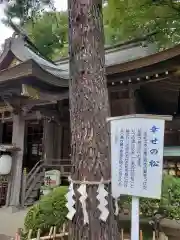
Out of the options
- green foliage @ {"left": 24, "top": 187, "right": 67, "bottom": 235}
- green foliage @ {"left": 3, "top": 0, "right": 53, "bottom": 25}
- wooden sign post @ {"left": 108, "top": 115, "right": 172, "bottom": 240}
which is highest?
green foliage @ {"left": 3, "top": 0, "right": 53, "bottom": 25}

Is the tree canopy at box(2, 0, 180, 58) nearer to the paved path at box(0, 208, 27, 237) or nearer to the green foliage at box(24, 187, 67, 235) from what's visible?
the green foliage at box(24, 187, 67, 235)

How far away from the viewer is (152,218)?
18.0 feet

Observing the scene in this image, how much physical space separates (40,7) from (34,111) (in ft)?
12.7

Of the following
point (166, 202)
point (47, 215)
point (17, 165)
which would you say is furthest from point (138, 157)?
point (17, 165)

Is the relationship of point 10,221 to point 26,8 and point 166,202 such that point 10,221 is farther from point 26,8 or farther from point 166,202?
point 26,8

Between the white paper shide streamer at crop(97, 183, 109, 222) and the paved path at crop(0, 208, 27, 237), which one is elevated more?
the white paper shide streamer at crop(97, 183, 109, 222)

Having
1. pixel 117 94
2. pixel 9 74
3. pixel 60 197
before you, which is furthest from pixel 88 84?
pixel 117 94

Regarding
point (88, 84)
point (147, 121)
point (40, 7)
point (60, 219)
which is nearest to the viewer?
point (147, 121)

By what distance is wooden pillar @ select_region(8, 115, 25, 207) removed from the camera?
335 inches

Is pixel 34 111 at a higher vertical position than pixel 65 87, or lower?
lower

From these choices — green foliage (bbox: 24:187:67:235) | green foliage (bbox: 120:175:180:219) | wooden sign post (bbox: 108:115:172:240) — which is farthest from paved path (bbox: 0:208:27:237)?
wooden sign post (bbox: 108:115:172:240)

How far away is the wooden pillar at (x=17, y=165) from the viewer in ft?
27.9

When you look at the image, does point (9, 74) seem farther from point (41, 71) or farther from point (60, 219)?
point (60, 219)

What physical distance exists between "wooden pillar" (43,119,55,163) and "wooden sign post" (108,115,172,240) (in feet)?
24.5
